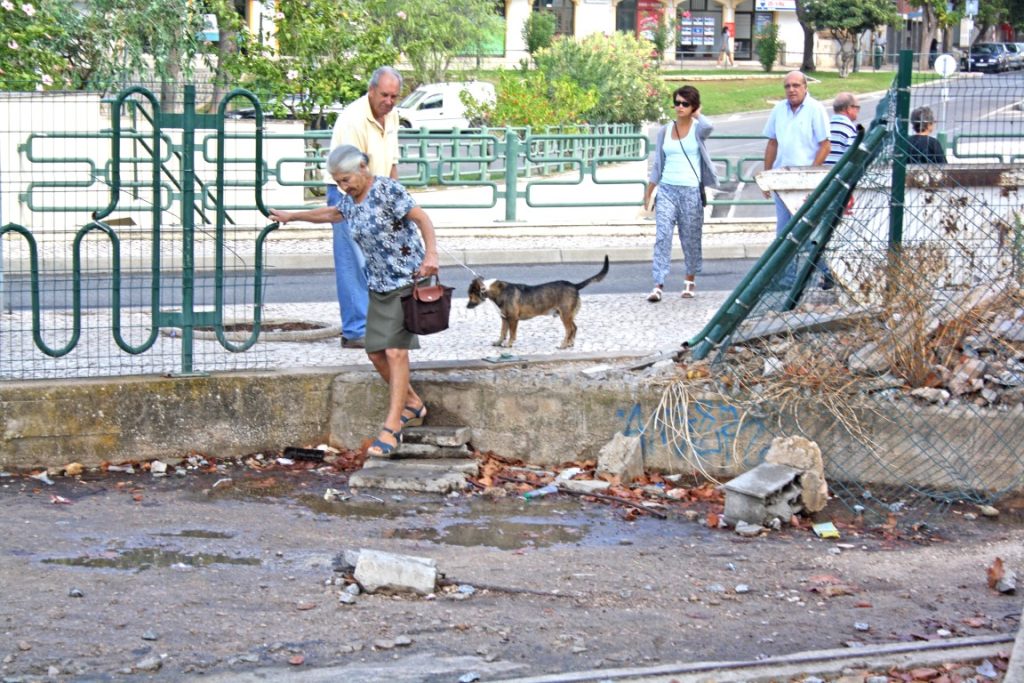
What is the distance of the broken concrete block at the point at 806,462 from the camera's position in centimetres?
693

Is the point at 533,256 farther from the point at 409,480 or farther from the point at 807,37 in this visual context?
the point at 807,37

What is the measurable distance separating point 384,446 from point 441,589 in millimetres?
1760

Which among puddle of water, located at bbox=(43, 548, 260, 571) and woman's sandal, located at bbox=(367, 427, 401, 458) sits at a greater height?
woman's sandal, located at bbox=(367, 427, 401, 458)

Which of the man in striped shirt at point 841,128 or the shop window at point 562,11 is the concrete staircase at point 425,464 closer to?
the man in striped shirt at point 841,128

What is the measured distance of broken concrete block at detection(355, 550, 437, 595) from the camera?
5.66 meters

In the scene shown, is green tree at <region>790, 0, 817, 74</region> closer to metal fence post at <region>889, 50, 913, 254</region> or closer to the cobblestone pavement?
the cobblestone pavement

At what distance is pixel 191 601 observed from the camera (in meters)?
5.55

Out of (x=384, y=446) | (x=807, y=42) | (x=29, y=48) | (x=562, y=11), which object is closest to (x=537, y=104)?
(x=29, y=48)

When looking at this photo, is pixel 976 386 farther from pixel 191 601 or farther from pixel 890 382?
pixel 191 601

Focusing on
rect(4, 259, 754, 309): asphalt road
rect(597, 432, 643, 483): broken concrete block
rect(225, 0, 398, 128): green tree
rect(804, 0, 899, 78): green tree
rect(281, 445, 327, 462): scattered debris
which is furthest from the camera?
rect(804, 0, 899, 78): green tree

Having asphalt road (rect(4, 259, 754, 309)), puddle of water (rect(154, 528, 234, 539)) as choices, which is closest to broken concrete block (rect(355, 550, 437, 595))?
puddle of water (rect(154, 528, 234, 539))

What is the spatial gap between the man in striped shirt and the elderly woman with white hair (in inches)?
180

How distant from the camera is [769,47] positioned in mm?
66188

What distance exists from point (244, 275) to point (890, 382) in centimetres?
379
